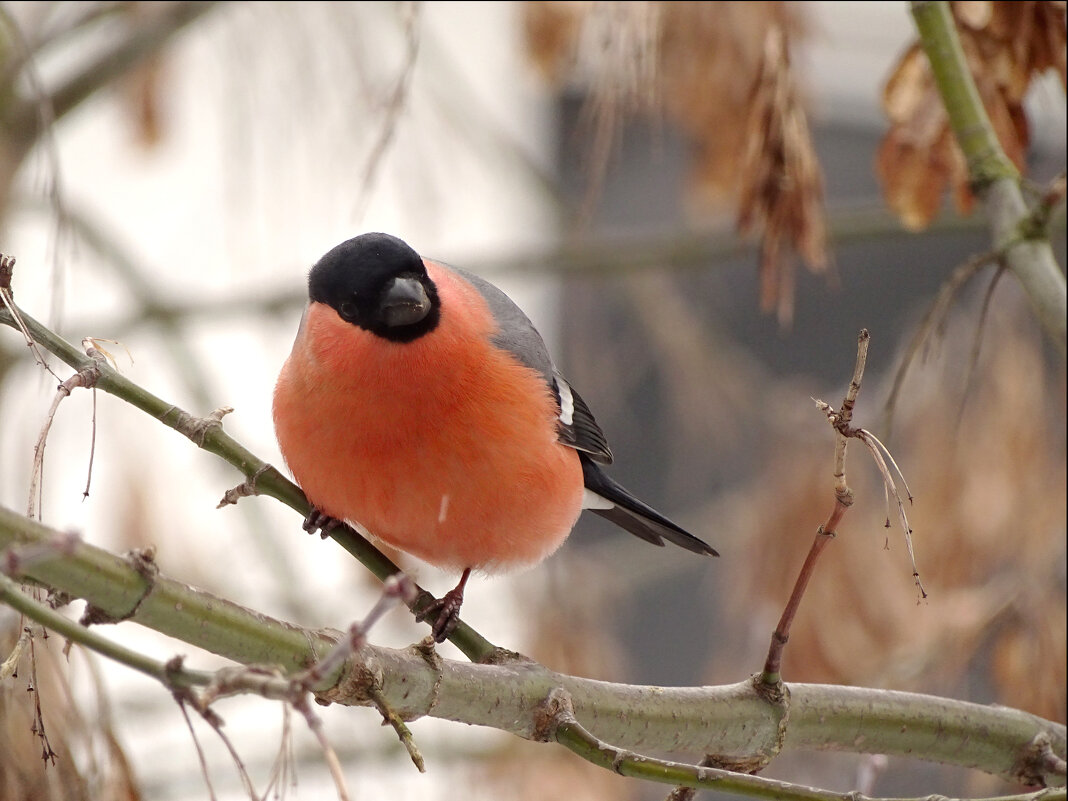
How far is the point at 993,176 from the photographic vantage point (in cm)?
136

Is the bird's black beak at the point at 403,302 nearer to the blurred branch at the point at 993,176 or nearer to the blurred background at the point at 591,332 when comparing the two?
the blurred background at the point at 591,332

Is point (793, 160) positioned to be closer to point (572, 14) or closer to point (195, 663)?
point (572, 14)

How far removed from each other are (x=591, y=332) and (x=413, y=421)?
166 cm

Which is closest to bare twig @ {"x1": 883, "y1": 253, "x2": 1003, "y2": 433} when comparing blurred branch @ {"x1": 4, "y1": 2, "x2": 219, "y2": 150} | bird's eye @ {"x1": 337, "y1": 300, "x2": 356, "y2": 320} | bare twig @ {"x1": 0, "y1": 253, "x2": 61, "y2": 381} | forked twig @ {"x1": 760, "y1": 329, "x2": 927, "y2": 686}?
forked twig @ {"x1": 760, "y1": 329, "x2": 927, "y2": 686}

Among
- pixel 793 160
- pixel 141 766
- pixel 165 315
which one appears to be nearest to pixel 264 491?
pixel 793 160

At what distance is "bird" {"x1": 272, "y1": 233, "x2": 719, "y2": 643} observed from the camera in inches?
52.4

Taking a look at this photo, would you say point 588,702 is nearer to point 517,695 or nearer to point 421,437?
point 517,695

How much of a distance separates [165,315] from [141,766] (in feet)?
3.53

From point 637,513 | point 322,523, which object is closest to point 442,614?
point 322,523

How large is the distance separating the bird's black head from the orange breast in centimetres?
2

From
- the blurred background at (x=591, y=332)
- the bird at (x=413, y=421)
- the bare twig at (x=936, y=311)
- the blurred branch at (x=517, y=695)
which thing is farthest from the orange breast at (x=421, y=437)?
the bare twig at (x=936, y=311)

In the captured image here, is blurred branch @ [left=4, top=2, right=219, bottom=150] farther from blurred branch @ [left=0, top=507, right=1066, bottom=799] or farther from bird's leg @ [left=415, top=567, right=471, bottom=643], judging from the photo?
blurred branch @ [left=0, top=507, right=1066, bottom=799]

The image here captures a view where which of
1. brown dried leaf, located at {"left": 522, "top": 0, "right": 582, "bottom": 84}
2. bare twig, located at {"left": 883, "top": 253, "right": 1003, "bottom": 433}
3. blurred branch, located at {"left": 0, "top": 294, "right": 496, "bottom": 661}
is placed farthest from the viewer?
brown dried leaf, located at {"left": 522, "top": 0, "right": 582, "bottom": 84}

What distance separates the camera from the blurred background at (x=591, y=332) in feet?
4.66
